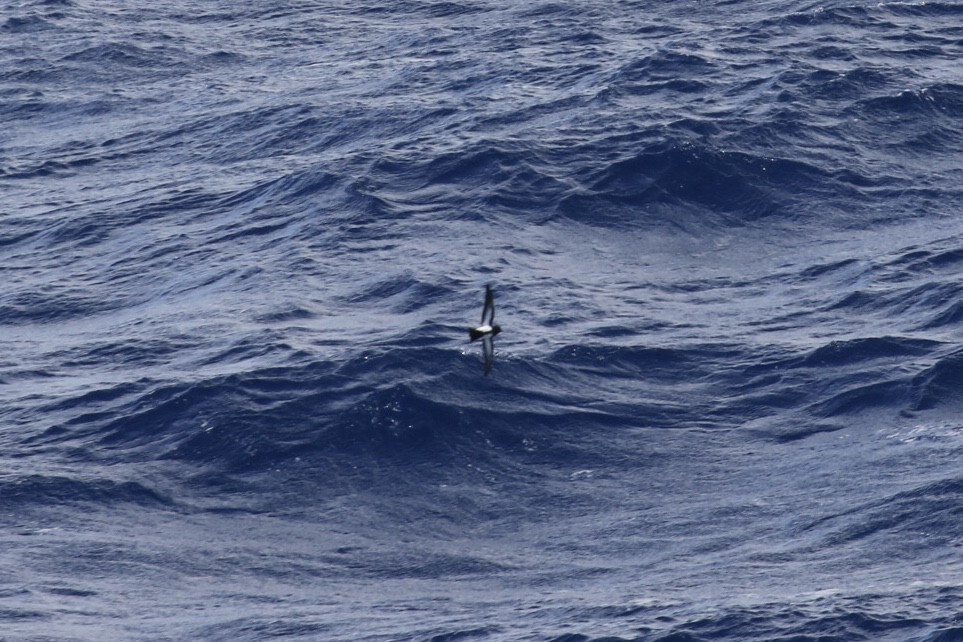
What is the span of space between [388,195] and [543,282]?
10.6 m

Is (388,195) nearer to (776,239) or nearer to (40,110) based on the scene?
(776,239)

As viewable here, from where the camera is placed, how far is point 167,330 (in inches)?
3046

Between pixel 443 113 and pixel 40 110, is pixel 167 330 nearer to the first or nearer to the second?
pixel 443 113

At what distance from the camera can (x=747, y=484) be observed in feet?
216

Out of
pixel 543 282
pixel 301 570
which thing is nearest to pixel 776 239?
pixel 543 282

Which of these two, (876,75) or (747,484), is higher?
(876,75)

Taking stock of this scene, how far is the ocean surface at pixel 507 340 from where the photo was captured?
202 ft

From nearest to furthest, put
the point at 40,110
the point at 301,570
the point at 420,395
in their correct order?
the point at 301,570, the point at 420,395, the point at 40,110

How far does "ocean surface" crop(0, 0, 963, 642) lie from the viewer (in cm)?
6144

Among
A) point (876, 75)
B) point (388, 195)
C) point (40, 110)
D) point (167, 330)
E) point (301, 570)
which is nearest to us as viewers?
point (301, 570)

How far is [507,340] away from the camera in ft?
243

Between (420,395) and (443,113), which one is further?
(443,113)

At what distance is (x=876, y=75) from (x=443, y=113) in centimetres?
2010

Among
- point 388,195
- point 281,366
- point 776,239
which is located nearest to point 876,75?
point 776,239
